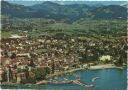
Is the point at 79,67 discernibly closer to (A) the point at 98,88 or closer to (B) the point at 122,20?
(A) the point at 98,88

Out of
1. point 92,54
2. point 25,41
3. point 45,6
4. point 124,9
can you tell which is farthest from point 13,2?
point 92,54

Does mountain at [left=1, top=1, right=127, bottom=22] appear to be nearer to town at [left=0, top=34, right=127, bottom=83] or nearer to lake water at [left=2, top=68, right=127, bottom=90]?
town at [left=0, top=34, right=127, bottom=83]

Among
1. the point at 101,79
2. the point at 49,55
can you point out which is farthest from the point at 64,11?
the point at 101,79

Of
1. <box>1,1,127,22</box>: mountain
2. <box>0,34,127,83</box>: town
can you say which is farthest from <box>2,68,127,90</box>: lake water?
<box>1,1,127,22</box>: mountain

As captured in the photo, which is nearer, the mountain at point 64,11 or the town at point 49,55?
the town at point 49,55

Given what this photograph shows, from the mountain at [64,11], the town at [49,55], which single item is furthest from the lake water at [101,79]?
the mountain at [64,11]

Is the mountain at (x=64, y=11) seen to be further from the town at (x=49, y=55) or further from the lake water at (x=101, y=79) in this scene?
the lake water at (x=101, y=79)
